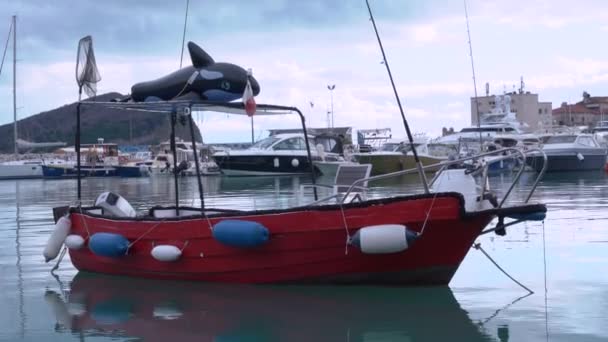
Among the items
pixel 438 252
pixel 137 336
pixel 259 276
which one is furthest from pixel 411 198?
pixel 137 336

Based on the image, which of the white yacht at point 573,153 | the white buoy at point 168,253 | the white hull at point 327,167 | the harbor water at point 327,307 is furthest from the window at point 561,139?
the white buoy at point 168,253

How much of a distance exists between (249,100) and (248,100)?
0.5 inches

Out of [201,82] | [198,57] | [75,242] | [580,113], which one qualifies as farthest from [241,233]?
[580,113]

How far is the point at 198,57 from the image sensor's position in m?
10.2

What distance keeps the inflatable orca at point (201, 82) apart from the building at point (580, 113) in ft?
314

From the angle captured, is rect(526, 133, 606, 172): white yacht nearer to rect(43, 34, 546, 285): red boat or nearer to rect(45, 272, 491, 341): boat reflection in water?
rect(43, 34, 546, 285): red boat

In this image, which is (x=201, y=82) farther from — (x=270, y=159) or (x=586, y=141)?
(x=586, y=141)

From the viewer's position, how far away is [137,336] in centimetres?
803

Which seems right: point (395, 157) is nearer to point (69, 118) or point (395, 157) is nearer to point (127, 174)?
point (127, 174)

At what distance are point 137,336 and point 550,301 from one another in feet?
13.7

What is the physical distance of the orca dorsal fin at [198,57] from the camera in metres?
10.2

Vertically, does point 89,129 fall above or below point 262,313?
above

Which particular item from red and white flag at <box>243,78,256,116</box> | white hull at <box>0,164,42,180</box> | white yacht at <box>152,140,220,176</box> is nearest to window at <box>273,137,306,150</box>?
white yacht at <box>152,140,220,176</box>

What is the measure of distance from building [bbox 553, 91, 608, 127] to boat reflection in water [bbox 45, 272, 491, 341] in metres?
96.4
